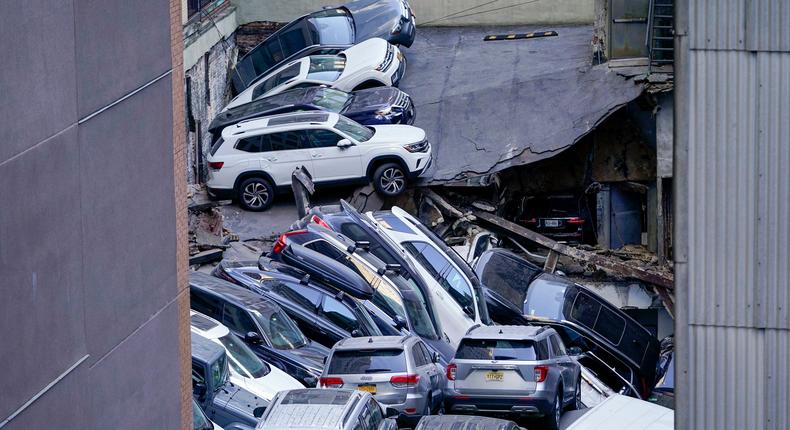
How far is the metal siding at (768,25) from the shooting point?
879cm

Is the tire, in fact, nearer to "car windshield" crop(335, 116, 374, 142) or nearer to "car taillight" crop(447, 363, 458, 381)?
"car taillight" crop(447, 363, 458, 381)

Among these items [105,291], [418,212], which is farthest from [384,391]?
[418,212]

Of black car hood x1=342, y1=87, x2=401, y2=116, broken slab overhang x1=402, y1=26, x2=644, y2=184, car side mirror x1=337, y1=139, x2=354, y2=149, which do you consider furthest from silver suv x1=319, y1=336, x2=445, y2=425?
black car hood x1=342, y1=87, x2=401, y2=116

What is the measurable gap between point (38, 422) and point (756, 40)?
17.0 ft

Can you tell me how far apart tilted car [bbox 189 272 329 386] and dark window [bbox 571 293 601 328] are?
544cm

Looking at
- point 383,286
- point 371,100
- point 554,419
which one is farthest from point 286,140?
point 554,419

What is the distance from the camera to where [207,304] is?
61.6ft

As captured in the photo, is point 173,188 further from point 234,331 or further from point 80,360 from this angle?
point 234,331

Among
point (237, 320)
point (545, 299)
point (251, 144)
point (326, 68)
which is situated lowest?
point (545, 299)

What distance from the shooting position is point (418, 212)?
26984 mm

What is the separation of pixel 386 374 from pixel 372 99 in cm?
1218

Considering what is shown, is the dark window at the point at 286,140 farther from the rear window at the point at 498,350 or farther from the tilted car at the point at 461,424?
the tilted car at the point at 461,424

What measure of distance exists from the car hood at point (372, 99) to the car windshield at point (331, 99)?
165 millimetres

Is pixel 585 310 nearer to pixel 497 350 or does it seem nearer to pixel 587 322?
pixel 587 322
